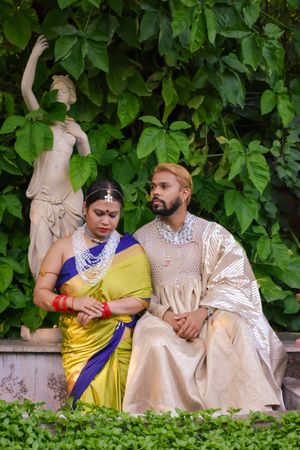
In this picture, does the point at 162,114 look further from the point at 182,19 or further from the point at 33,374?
the point at 33,374

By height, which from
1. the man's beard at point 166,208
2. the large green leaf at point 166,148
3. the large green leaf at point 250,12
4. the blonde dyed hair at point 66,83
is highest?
the large green leaf at point 250,12

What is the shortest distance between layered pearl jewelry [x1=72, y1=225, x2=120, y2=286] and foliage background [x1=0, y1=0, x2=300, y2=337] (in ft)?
1.50

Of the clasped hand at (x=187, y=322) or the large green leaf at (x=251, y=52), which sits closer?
the clasped hand at (x=187, y=322)

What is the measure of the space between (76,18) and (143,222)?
113 cm

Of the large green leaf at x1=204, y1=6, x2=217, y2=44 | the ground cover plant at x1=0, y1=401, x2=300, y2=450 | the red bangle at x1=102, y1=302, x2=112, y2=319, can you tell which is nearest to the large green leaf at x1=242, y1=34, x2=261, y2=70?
the large green leaf at x1=204, y1=6, x2=217, y2=44

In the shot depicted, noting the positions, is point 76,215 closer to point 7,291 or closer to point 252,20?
point 7,291

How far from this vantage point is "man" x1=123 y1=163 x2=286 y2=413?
15.2ft

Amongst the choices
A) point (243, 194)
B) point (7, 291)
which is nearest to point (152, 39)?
point (243, 194)

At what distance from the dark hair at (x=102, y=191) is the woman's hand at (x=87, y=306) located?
1.52 ft

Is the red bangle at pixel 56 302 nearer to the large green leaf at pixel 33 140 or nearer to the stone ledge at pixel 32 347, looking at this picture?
the stone ledge at pixel 32 347

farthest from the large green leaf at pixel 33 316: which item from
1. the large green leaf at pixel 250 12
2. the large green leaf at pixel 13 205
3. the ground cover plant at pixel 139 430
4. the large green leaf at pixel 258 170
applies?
the large green leaf at pixel 250 12

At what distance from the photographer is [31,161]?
210 inches

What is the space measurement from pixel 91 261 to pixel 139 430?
3.80 feet

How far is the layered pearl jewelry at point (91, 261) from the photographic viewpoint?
486 centimetres
